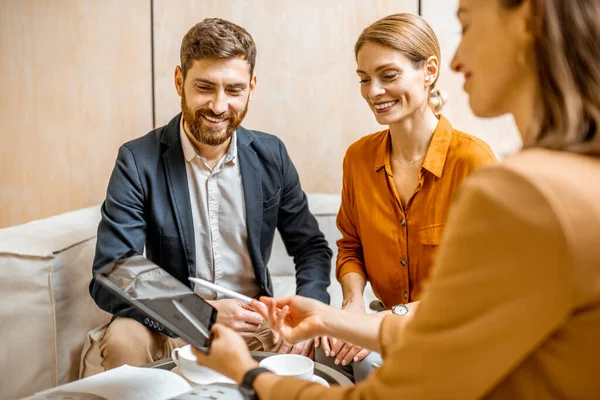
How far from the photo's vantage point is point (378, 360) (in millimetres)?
1562

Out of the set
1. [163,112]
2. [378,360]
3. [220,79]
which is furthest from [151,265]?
[163,112]

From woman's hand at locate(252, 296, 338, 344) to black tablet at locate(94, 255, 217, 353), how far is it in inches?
6.0

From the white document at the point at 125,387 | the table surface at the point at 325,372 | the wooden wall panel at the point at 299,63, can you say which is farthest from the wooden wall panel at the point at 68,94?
the white document at the point at 125,387

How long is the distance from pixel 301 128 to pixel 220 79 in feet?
2.67

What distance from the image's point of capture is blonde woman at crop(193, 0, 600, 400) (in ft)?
1.94

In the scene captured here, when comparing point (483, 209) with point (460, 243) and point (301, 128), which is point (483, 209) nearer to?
point (460, 243)

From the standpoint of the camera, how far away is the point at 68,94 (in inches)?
102

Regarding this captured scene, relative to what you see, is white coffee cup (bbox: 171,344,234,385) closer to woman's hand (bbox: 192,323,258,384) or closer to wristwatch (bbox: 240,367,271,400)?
woman's hand (bbox: 192,323,258,384)

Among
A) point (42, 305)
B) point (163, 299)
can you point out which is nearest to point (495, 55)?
point (163, 299)

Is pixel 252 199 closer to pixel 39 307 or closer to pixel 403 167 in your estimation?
pixel 403 167

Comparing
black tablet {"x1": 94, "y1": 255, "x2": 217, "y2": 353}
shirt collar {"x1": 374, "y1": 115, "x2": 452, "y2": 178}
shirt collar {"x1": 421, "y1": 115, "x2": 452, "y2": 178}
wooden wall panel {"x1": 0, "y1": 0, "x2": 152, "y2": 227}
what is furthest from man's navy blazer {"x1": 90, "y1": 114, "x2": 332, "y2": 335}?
wooden wall panel {"x1": 0, "y1": 0, "x2": 152, "y2": 227}

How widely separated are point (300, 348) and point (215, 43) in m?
0.93

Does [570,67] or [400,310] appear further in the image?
[400,310]

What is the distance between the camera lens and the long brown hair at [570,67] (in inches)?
25.8
